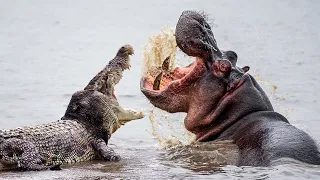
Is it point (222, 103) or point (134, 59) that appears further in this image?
point (134, 59)

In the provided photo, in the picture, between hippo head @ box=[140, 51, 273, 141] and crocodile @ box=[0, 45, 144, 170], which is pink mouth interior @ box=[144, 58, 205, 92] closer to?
hippo head @ box=[140, 51, 273, 141]

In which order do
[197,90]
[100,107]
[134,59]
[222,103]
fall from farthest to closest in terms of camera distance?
[134,59] < [100,107] < [197,90] < [222,103]

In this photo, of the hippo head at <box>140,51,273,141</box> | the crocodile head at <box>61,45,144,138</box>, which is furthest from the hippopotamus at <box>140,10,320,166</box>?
the crocodile head at <box>61,45,144,138</box>

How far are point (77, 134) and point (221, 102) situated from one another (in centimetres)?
152

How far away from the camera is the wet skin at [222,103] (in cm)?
938

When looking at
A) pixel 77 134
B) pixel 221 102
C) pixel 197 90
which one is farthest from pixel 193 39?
pixel 77 134

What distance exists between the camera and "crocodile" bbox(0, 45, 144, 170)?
9.23 m

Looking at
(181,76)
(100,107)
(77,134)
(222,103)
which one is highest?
(181,76)

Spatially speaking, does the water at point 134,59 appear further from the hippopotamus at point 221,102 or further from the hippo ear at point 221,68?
the hippo ear at point 221,68

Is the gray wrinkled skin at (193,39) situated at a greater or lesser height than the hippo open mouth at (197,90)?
greater

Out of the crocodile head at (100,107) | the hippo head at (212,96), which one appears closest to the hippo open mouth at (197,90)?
the hippo head at (212,96)

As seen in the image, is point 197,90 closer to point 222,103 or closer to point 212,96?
point 212,96

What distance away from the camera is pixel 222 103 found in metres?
9.96

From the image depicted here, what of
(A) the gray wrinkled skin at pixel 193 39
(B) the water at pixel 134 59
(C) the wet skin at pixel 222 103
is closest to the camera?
(B) the water at pixel 134 59
